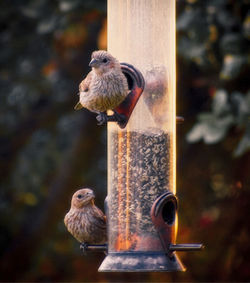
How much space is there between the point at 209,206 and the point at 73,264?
2.39 m

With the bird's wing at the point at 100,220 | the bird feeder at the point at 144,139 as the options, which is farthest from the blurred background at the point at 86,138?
the bird's wing at the point at 100,220

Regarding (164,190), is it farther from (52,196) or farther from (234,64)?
(52,196)

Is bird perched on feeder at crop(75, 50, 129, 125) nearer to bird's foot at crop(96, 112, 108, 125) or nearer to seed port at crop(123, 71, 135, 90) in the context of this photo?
bird's foot at crop(96, 112, 108, 125)

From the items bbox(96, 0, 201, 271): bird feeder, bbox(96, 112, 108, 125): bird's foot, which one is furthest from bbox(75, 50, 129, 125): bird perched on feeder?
bbox(96, 0, 201, 271): bird feeder

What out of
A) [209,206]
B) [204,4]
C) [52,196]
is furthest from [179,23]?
[52,196]

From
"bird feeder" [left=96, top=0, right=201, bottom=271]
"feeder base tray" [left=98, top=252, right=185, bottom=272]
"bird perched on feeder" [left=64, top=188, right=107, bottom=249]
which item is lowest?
"feeder base tray" [left=98, top=252, right=185, bottom=272]

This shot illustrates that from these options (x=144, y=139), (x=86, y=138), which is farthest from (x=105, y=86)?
(x=86, y=138)

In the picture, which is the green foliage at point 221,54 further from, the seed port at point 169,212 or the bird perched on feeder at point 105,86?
the bird perched on feeder at point 105,86

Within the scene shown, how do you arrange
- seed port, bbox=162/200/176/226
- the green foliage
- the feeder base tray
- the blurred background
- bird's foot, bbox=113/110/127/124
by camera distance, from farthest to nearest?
1. the blurred background
2. the green foliage
3. seed port, bbox=162/200/176/226
4. bird's foot, bbox=113/110/127/124
5. the feeder base tray

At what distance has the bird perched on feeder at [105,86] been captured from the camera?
6.72m

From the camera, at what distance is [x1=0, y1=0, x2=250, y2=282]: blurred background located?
9094mm

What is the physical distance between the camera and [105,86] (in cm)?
672

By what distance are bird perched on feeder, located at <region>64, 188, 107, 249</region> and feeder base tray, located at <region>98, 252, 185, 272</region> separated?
0.37 meters

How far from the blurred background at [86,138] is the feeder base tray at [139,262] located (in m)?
1.83
